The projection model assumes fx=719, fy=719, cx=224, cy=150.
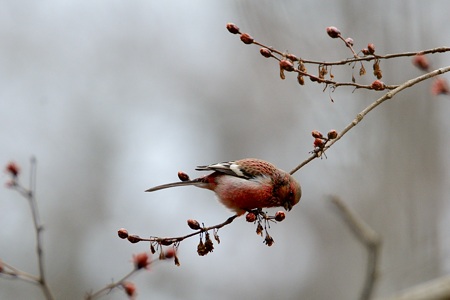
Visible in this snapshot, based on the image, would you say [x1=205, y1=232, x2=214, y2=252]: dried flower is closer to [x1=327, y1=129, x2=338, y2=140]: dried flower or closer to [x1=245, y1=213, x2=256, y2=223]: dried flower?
[x1=245, y1=213, x2=256, y2=223]: dried flower

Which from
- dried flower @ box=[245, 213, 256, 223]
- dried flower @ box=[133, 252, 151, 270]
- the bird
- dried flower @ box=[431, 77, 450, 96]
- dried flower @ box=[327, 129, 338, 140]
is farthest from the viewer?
the bird

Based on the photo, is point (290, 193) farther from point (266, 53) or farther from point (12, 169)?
point (12, 169)

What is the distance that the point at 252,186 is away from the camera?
13.1ft

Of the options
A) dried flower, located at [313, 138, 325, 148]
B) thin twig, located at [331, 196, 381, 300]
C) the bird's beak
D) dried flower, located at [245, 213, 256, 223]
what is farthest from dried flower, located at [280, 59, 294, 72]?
the bird's beak

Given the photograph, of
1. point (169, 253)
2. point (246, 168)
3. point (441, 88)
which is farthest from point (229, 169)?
point (441, 88)

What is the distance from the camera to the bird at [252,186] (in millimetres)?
3887

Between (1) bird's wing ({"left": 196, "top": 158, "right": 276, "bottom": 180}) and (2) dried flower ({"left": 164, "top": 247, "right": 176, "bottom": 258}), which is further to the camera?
(1) bird's wing ({"left": 196, "top": 158, "right": 276, "bottom": 180})

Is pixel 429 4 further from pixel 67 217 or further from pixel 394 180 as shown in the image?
pixel 67 217

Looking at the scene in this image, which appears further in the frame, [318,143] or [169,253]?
[169,253]

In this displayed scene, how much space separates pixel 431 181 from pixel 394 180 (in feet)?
2.58

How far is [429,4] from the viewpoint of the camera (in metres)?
8.31

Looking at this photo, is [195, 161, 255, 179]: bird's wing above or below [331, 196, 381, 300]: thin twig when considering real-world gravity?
above

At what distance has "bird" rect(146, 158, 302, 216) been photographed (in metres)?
3.89

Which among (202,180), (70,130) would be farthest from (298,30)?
(70,130)
